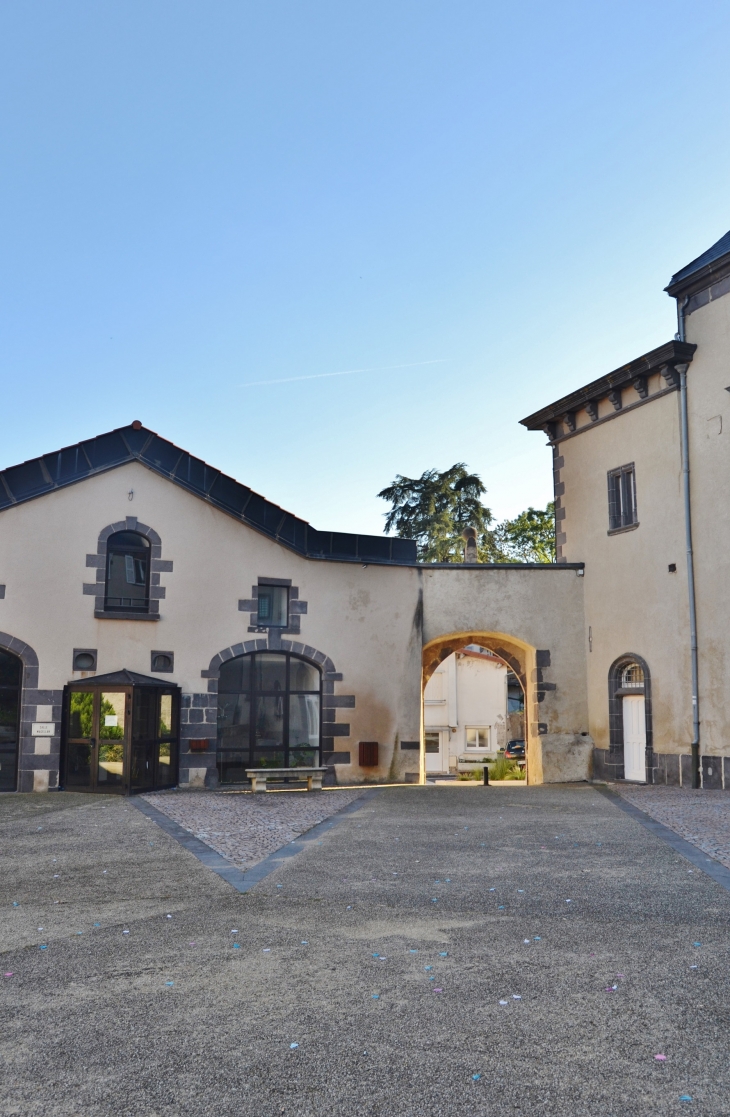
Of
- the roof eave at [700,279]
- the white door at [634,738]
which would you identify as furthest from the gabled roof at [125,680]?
the roof eave at [700,279]

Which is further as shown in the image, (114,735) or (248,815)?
(114,735)

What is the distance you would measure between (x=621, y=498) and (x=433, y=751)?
81.4ft

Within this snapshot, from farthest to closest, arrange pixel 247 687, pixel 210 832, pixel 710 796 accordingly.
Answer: pixel 247 687, pixel 710 796, pixel 210 832

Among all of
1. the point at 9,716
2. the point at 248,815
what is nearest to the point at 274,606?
the point at 9,716

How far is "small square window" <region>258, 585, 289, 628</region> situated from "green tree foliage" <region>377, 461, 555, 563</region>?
75.0 ft

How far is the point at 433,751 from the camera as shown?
42.0 meters

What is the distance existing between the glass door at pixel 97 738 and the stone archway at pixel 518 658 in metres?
6.29

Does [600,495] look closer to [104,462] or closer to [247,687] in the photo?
[247,687]

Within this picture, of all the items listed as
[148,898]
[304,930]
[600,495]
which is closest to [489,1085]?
[304,930]

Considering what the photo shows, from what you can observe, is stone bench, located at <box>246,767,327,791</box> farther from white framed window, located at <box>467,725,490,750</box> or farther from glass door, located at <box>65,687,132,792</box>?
white framed window, located at <box>467,725,490,750</box>

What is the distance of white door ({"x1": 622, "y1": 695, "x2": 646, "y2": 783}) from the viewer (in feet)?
60.3

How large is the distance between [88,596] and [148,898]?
10.2 m

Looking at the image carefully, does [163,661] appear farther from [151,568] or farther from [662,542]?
[662,542]

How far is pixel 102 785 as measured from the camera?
15.8 metres
